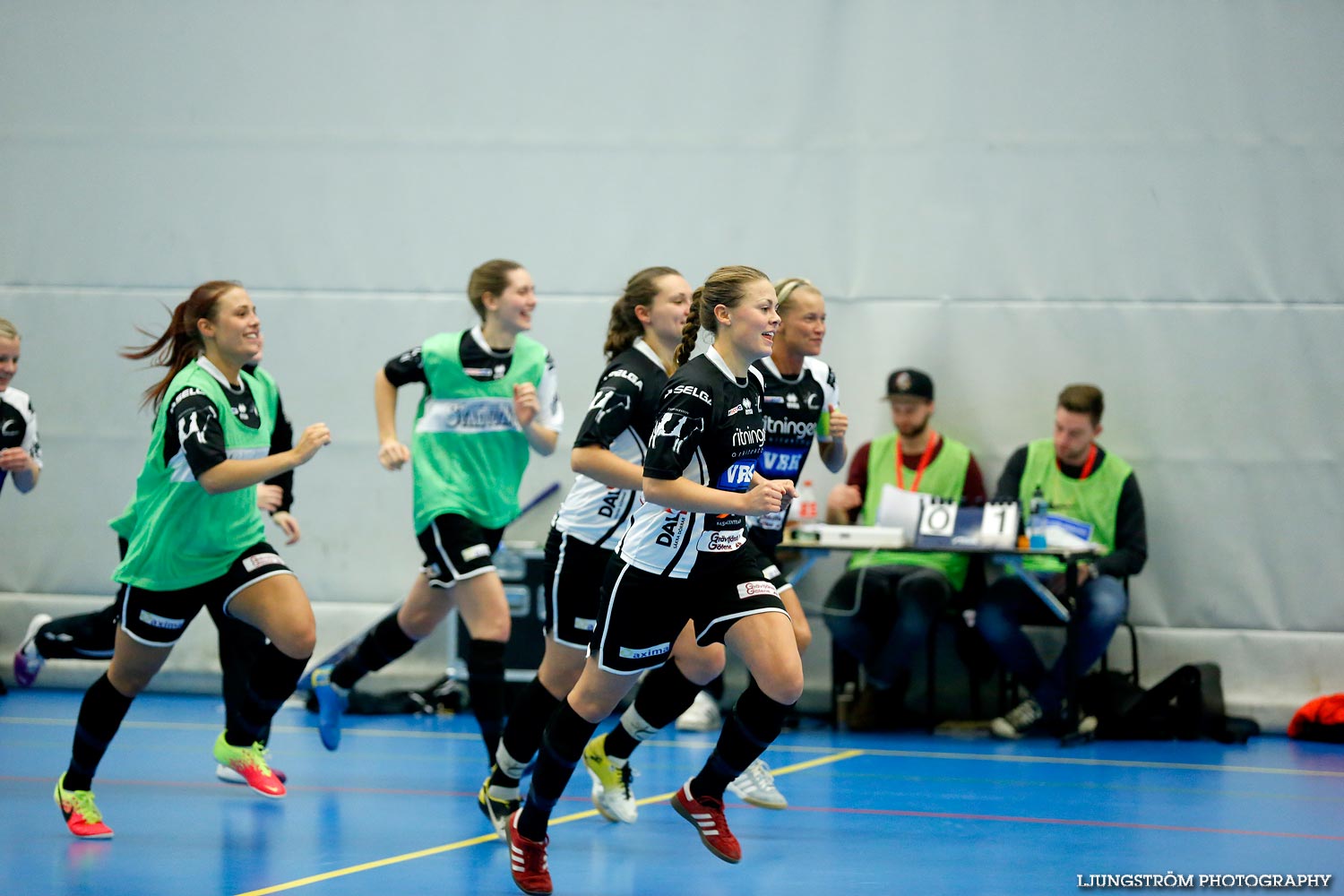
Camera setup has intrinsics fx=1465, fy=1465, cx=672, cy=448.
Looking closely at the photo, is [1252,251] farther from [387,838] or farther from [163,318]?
[163,318]

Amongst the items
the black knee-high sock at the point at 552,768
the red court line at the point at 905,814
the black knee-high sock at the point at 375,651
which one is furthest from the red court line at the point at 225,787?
the black knee-high sock at the point at 552,768

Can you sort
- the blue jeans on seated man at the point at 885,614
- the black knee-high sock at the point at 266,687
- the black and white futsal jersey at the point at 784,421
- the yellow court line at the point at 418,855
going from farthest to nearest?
the blue jeans on seated man at the point at 885,614 < the black and white futsal jersey at the point at 784,421 < the black knee-high sock at the point at 266,687 < the yellow court line at the point at 418,855

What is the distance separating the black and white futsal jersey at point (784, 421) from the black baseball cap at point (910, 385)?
96.5 inches

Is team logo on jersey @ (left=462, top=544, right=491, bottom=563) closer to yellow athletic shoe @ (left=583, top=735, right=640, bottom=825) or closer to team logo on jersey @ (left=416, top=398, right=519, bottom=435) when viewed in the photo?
team logo on jersey @ (left=416, top=398, right=519, bottom=435)

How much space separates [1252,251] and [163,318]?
646cm

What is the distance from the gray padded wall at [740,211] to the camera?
8.23 m

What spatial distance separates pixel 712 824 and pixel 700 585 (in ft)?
2.71

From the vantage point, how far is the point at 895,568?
787cm

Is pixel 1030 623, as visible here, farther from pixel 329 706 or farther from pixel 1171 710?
pixel 329 706

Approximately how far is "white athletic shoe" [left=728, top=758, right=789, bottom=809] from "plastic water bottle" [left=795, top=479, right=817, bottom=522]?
8.08 feet

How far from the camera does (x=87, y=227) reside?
9086 millimetres

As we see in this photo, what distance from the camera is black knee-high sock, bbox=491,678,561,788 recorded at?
4.94 metres

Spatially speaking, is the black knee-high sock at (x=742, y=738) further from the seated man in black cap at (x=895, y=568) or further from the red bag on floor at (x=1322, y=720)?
the red bag on floor at (x=1322, y=720)

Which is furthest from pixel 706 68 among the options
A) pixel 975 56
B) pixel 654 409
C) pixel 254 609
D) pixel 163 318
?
pixel 254 609
